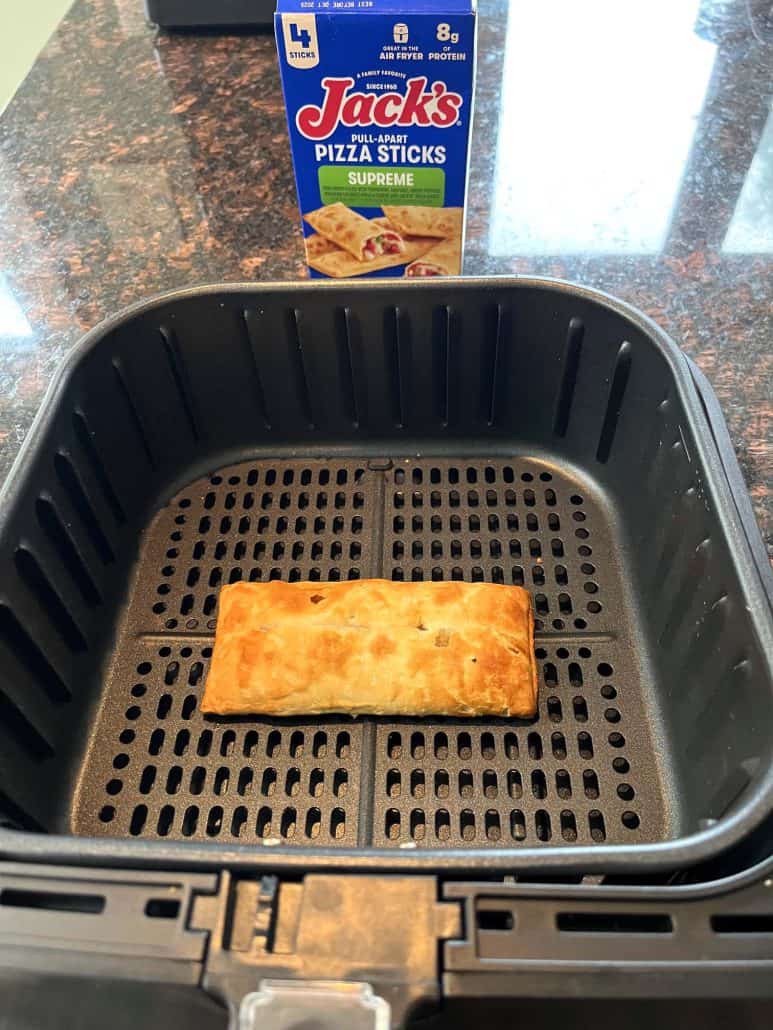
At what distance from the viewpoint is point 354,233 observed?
28.5 inches

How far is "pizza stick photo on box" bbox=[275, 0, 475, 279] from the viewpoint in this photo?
579 mm

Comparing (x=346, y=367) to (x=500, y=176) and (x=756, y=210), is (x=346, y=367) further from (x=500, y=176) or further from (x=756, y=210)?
(x=756, y=210)

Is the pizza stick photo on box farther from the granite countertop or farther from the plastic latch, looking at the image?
the plastic latch

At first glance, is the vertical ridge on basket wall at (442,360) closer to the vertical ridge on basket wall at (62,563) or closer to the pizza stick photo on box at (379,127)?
the pizza stick photo on box at (379,127)

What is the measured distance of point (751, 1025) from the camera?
32 cm

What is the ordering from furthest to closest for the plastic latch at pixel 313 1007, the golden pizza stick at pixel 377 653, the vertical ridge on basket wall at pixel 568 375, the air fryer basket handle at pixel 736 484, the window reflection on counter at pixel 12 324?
the window reflection on counter at pixel 12 324
the vertical ridge on basket wall at pixel 568 375
the golden pizza stick at pixel 377 653
the air fryer basket handle at pixel 736 484
the plastic latch at pixel 313 1007

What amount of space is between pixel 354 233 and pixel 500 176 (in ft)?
1.23

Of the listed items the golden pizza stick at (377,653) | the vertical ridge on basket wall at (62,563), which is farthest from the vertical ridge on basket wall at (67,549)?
the golden pizza stick at (377,653)

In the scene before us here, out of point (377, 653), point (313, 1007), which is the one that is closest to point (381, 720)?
point (377, 653)

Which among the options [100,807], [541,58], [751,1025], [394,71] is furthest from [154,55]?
[751,1025]

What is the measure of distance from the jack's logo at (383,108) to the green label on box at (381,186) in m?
0.04

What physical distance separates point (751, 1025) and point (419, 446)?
0.54 m

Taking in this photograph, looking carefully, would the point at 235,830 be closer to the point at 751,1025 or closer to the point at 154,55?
the point at 751,1025

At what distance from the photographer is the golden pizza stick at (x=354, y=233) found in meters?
0.71
